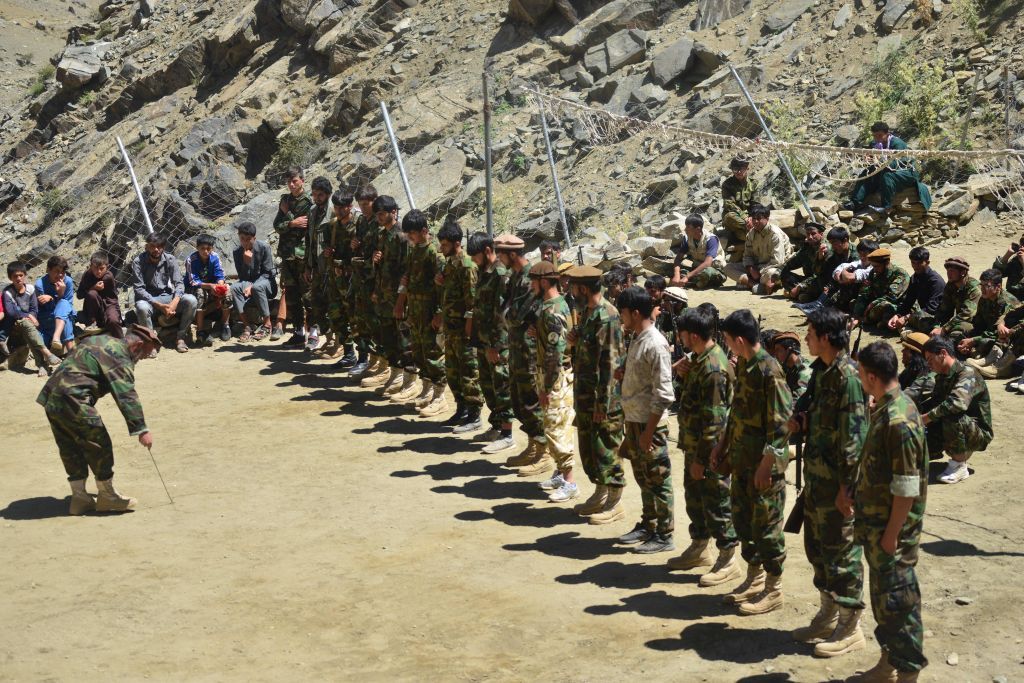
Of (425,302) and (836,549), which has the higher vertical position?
(425,302)

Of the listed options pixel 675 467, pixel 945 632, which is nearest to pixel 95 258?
pixel 675 467

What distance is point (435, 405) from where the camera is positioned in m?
11.6

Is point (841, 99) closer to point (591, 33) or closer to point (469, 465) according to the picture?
point (591, 33)

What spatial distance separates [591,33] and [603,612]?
20.9 meters

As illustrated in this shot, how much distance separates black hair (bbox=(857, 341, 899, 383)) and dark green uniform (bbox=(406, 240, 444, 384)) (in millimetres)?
6146

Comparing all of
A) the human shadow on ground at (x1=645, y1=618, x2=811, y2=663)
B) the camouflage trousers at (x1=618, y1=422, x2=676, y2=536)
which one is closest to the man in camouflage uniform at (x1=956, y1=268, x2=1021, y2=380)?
the camouflage trousers at (x1=618, y1=422, x2=676, y2=536)

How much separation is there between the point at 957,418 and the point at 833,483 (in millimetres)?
3377

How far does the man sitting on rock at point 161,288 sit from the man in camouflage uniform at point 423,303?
3.63m

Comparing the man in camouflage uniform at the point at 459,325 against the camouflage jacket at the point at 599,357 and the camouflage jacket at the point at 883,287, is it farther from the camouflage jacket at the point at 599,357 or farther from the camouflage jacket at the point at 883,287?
the camouflage jacket at the point at 883,287

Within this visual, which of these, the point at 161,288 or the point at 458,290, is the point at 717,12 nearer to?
the point at 161,288

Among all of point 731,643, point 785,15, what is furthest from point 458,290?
point 785,15

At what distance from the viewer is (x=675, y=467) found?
10.0 metres

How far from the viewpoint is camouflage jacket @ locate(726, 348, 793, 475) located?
A: 20.9 feet

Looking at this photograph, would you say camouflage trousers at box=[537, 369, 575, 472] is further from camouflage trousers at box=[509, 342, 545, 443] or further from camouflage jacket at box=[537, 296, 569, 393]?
camouflage trousers at box=[509, 342, 545, 443]
